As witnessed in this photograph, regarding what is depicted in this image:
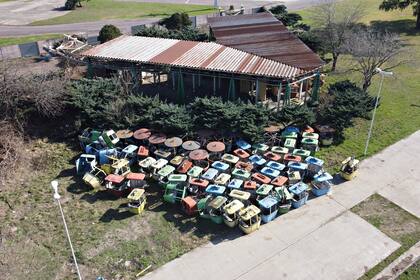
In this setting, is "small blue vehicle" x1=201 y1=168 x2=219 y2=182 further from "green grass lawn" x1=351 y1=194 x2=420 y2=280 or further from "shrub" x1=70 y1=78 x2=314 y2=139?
"green grass lawn" x1=351 y1=194 x2=420 y2=280

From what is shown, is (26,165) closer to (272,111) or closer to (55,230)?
(55,230)

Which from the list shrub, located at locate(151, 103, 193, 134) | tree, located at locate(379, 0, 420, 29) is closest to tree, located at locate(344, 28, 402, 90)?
shrub, located at locate(151, 103, 193, 134)

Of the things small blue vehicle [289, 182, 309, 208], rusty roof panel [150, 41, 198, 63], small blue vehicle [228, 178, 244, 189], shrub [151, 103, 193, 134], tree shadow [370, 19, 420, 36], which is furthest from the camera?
tree shadow [370, 19, 420, 36]

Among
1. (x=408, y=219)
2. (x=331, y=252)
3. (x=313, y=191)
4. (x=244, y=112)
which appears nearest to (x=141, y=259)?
(x=331, y=252)

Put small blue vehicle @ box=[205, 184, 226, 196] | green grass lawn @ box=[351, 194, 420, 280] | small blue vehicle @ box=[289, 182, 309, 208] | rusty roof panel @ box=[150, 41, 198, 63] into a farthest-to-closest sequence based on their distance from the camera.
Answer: rusty roof panel @ box=[150, 41, 198, 63], small blue vehicle @ box=[289, 182, 309, 208], small blue vehicle @ box=[205, 184, 226, 196], green grass lawn @ box=[351, 194, 420, 280]

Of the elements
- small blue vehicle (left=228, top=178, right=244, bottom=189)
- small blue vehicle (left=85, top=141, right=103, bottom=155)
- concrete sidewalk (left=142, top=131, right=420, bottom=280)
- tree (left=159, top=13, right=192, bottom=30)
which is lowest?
concrete sidewalk (left=142, top=131, right=420, bottom=280)

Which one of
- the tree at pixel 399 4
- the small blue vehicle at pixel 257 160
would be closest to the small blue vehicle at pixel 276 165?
the small blue vehicle at pixel 257 160
